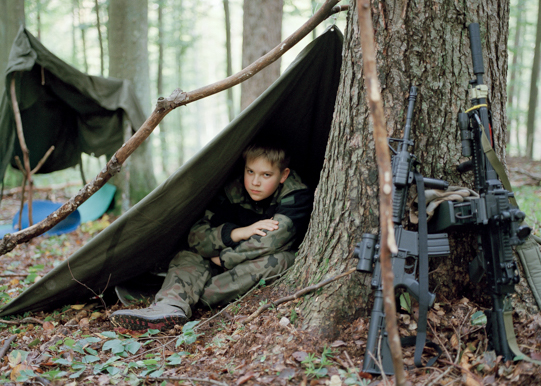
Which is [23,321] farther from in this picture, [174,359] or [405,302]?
[405,302]

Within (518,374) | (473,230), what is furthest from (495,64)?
(518,374)

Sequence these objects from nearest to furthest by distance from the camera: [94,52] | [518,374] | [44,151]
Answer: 1. [518,374]
2. [44,151]
3. [94,52]

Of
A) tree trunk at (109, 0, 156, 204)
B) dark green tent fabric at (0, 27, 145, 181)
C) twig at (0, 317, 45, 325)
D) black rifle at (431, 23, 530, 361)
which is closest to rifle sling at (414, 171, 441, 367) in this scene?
black rifle at (431, 23, 530, 361)

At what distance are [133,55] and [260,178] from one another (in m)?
4.25

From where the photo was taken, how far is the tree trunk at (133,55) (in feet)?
19.9

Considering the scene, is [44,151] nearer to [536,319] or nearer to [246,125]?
[246,125]

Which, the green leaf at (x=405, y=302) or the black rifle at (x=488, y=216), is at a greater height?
the black rifle at (x=488, y=216)

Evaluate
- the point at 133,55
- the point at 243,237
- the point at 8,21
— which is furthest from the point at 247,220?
the point at 8,21

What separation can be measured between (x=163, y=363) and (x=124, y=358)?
0.29 meters

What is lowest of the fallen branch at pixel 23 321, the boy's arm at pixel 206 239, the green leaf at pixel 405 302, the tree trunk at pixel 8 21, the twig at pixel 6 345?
the fallen branch at pixel 23 321

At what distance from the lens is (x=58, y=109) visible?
5.37 meters

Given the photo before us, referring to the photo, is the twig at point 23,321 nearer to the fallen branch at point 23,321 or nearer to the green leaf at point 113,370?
the fallen branch at point 23,321

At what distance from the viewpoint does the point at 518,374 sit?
1.65m

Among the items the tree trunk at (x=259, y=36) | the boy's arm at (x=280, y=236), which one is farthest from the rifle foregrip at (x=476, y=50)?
the tree trunk at (x=259, y=36)
